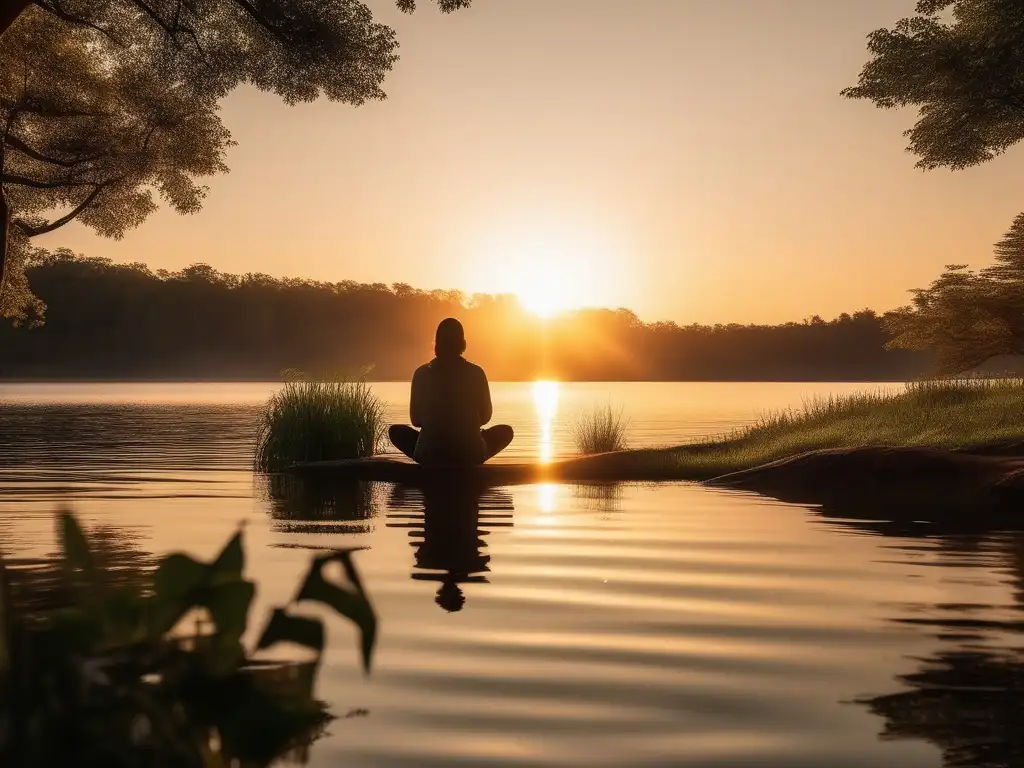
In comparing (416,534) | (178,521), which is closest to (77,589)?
(416,534)

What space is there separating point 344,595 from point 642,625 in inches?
202

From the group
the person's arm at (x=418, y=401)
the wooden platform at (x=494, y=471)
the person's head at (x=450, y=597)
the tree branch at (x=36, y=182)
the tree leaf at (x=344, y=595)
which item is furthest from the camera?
the tree branch at (x=36, y=182)

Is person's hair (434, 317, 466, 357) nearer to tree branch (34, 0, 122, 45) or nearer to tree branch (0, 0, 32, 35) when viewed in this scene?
tree branch (0, 0, 32, 35)

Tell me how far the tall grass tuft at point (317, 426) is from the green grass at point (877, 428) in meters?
5.06

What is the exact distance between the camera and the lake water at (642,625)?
427 centimetres

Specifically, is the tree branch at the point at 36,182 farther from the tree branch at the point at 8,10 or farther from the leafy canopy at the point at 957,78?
the leafy canopy at the point at 957,78

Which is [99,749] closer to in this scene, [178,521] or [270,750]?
[270,750]

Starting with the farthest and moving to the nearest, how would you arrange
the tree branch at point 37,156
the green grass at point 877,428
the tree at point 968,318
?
1. the tree at point 968,318
2. the tree branch at point 37,156
3. the green grass at point 877,428

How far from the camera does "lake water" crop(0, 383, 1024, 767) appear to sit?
14.0ft

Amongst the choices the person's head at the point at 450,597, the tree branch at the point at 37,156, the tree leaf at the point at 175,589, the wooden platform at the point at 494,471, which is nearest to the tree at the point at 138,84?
the tree branch at the point at 37,156

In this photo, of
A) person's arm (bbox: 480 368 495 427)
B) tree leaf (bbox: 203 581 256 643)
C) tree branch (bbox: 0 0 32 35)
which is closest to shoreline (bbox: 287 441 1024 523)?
person's arm (bbox: 480 368 495 427)

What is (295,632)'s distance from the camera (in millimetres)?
1627

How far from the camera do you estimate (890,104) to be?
2506cm

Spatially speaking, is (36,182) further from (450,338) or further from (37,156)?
(450,338)
